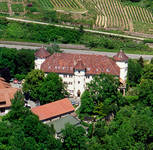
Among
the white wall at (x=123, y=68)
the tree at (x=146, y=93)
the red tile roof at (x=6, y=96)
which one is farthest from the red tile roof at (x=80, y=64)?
the red tile roof at (x=6, y=96)

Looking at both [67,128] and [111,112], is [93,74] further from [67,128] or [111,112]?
[67,128]

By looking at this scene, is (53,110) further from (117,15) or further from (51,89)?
(117,15)

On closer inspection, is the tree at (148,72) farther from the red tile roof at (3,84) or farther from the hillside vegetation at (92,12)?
the hillside vegetation at (92,12)

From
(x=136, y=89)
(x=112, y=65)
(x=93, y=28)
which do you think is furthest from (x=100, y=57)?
(x=93, y=28)

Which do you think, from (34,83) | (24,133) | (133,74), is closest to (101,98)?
(34,83)

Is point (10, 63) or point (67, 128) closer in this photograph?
point (67, 128)

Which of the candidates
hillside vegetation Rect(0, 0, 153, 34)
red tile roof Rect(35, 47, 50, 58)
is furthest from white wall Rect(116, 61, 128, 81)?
hillside vegetation Rect(0, 0, 153, 34)
